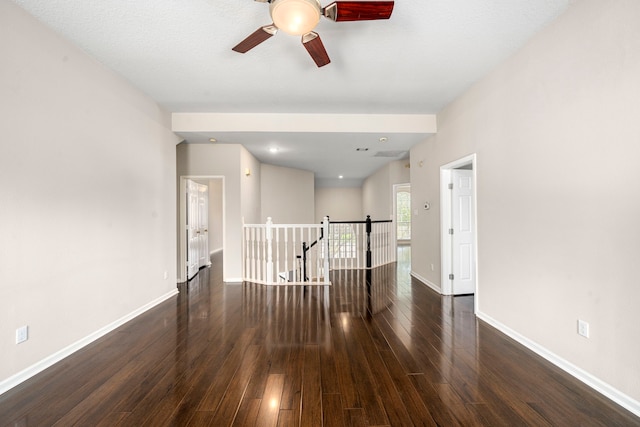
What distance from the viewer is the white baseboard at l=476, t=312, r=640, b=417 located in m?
1.74

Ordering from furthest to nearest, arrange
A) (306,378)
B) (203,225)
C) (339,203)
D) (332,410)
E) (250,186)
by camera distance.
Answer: (339,203)
(203,225)
(250,186)
(306,378)
(332,410)

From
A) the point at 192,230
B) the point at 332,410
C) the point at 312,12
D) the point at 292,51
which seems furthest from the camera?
the point at 192,230

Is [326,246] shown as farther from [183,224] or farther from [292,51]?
[292,51]

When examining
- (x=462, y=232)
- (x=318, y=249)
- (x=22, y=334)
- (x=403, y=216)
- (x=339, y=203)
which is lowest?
(x=22, y=334)

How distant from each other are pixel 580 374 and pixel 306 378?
205cm

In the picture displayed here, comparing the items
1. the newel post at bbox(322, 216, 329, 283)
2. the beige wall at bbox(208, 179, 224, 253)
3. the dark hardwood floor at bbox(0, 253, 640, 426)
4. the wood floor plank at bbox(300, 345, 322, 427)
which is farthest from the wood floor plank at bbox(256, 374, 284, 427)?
the beige wall at bbox(208, 179, 224, 253)

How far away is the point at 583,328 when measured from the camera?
2062mm

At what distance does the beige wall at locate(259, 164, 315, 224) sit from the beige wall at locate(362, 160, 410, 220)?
2.21m

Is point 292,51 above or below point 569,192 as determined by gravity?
above

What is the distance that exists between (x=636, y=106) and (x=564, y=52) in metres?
0.79

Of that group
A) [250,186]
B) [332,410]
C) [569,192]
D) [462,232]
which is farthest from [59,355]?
[462,232]

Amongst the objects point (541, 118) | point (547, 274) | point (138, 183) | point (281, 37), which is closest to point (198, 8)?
point (281, 37)

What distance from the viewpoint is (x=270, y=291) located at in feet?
14.5

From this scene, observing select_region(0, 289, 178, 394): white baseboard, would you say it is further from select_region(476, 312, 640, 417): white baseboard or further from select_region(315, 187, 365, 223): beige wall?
select_region(315, 187, 365, 223): beige wall
